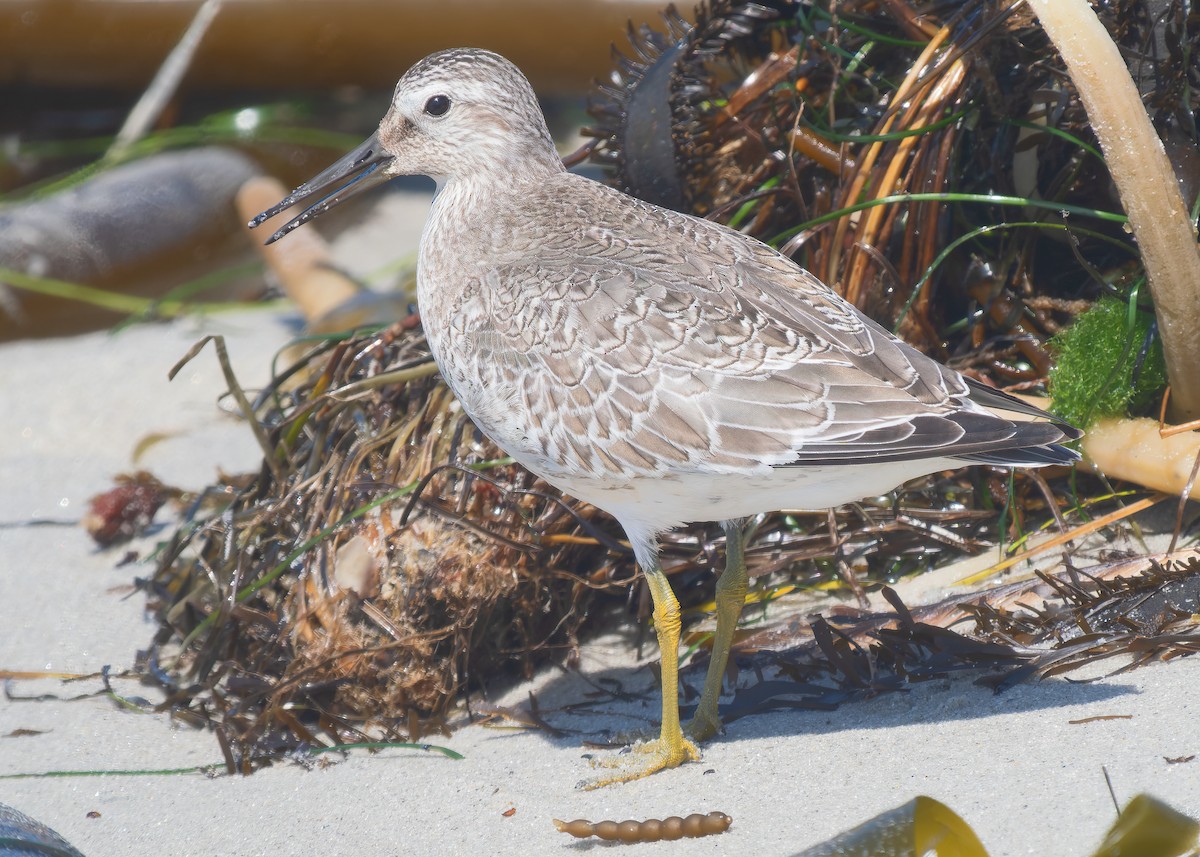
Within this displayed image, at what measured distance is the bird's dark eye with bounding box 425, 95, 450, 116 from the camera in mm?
3945

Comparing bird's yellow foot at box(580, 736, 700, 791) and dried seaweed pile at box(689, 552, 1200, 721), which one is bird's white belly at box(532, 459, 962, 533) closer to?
dried seaweed pile at box(689, 552, 1200, 721)

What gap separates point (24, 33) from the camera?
25.9ft

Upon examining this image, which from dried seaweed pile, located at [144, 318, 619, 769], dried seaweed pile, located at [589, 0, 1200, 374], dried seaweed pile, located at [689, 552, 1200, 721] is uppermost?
dried seaweed pile, located at [589, 0, 1200, 374]

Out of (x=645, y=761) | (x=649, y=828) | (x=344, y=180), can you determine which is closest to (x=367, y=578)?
(x=645, y=761)

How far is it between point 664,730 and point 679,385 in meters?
1.00

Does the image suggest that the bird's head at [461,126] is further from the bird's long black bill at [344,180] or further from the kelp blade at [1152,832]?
the kelp blade at [1152,832]

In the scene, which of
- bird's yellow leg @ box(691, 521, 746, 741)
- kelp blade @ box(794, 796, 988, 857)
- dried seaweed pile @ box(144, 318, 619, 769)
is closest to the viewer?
kelp blade @ box(794, 796, 988, 857)

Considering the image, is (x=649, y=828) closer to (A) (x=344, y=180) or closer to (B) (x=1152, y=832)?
(B) (x=1152, y=832)

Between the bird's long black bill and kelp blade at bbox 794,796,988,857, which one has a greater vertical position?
the bird's long black bill

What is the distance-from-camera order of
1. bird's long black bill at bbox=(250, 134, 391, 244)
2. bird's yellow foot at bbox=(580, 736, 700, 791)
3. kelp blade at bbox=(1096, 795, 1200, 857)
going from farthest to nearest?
bird's long black bill at bbox=(250, 134, 391, 244) < bird's yellow foot at bbox=(580, 736, 700, 791) < kelp blade at bbox=(1096, 795, 1200, 857)

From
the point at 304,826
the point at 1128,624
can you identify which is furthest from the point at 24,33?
the point at 1128,624

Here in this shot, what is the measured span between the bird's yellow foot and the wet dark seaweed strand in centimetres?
42

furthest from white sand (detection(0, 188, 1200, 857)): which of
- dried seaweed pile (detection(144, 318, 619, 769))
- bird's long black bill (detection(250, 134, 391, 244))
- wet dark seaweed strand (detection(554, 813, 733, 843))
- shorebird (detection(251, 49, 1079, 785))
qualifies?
bird's long black bill (detection(250, 134, 391, 244))

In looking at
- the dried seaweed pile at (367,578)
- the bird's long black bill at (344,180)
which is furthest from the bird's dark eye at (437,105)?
the dried seaweed pile at (367,578)
